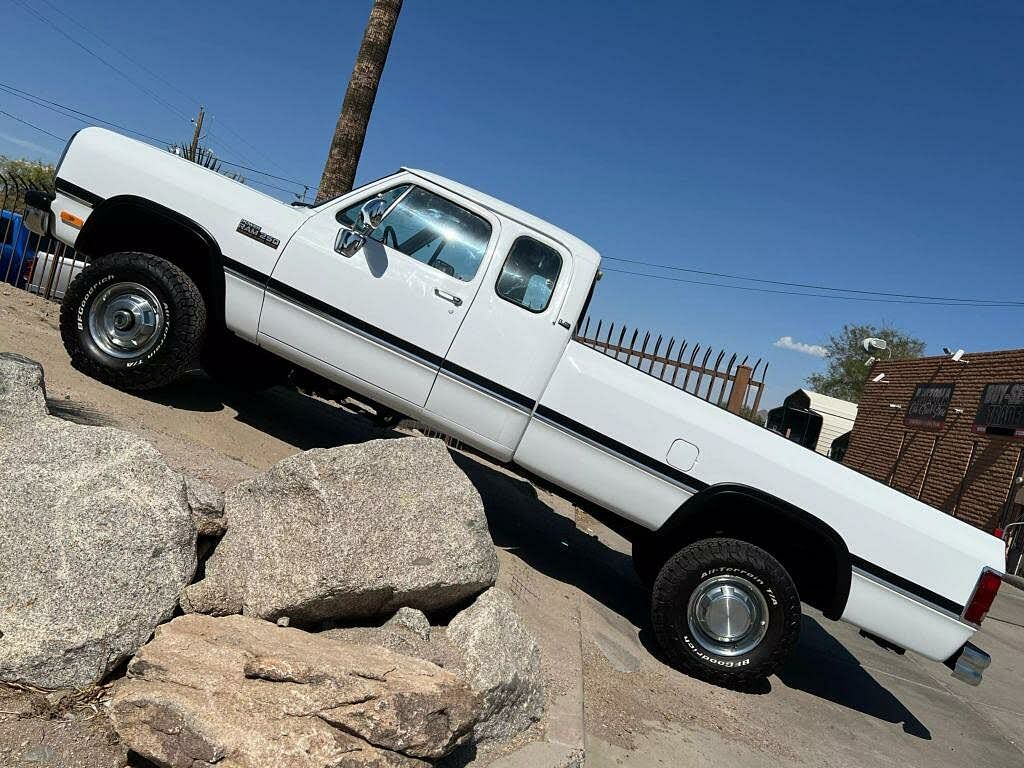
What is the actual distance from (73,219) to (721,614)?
507 centimetres

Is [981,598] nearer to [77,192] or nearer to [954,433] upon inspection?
[77,192]

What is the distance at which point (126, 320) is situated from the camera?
5398 millimetres

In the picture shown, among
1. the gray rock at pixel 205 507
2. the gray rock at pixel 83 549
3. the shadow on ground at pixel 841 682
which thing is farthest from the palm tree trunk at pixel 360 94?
the shadow on ground at pixel 841 682

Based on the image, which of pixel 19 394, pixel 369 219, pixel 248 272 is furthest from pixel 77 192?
pixel 19 394

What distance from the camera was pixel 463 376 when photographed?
5.14m

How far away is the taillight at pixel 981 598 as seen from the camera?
4531mm

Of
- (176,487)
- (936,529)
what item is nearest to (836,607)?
(936,529)

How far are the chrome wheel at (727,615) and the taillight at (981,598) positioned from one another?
1145 millimetres

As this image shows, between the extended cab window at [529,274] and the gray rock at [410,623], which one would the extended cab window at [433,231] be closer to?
the extended cab window at [529,274]

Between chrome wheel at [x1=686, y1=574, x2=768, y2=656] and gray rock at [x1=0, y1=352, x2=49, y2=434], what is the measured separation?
3.59 meters

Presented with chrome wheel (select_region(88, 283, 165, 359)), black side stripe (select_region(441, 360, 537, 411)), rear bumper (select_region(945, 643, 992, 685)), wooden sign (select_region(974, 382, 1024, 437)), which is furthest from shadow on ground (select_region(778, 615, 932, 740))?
wooden sign (select_region(974, 382, 1024, 437))

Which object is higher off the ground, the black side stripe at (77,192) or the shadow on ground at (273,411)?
the black side stripe at (77,192)

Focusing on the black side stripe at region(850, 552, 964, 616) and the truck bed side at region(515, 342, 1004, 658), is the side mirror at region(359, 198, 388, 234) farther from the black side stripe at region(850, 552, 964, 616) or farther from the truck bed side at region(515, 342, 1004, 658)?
the black side stripe at region(850, 552, 964, 616)

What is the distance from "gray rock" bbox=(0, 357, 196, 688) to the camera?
274 cm
